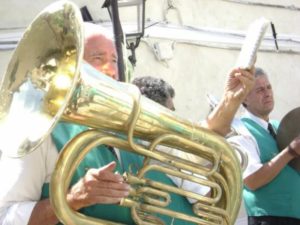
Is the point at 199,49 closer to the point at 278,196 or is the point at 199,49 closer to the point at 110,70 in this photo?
the point at 278,196

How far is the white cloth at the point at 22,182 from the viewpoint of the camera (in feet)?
5.34

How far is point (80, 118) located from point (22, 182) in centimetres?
30

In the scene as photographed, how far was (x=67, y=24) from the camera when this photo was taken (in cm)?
160

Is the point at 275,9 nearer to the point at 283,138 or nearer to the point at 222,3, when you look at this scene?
the point at 222,3

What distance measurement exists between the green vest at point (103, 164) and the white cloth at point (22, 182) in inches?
1.5

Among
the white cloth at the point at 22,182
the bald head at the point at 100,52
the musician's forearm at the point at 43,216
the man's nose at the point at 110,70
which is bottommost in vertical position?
the musician's forearm at the point at 43,216

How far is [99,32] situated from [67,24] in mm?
432

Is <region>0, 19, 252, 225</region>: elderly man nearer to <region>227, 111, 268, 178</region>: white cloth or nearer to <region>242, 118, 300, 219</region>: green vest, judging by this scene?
<region>227, 111, 268, 178</region>: white cloth

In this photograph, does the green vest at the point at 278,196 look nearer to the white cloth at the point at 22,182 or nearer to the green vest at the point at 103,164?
the green vest at the point at 103,164

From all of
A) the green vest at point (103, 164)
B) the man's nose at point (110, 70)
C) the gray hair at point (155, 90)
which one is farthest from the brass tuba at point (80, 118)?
the gray hair at point (155, 90)

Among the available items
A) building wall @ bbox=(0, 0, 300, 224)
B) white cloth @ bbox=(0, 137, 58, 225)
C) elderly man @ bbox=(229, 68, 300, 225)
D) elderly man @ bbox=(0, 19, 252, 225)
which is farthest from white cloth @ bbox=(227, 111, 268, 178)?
building wall @ bbox=(0, 0, 300, 224)

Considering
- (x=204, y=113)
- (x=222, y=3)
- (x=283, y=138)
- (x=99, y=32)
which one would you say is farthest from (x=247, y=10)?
(x=99, y=32)

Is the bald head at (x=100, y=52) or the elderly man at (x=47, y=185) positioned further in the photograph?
the bald head at (x=100, y=52)

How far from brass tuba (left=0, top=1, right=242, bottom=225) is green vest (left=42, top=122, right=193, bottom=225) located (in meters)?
0.06
